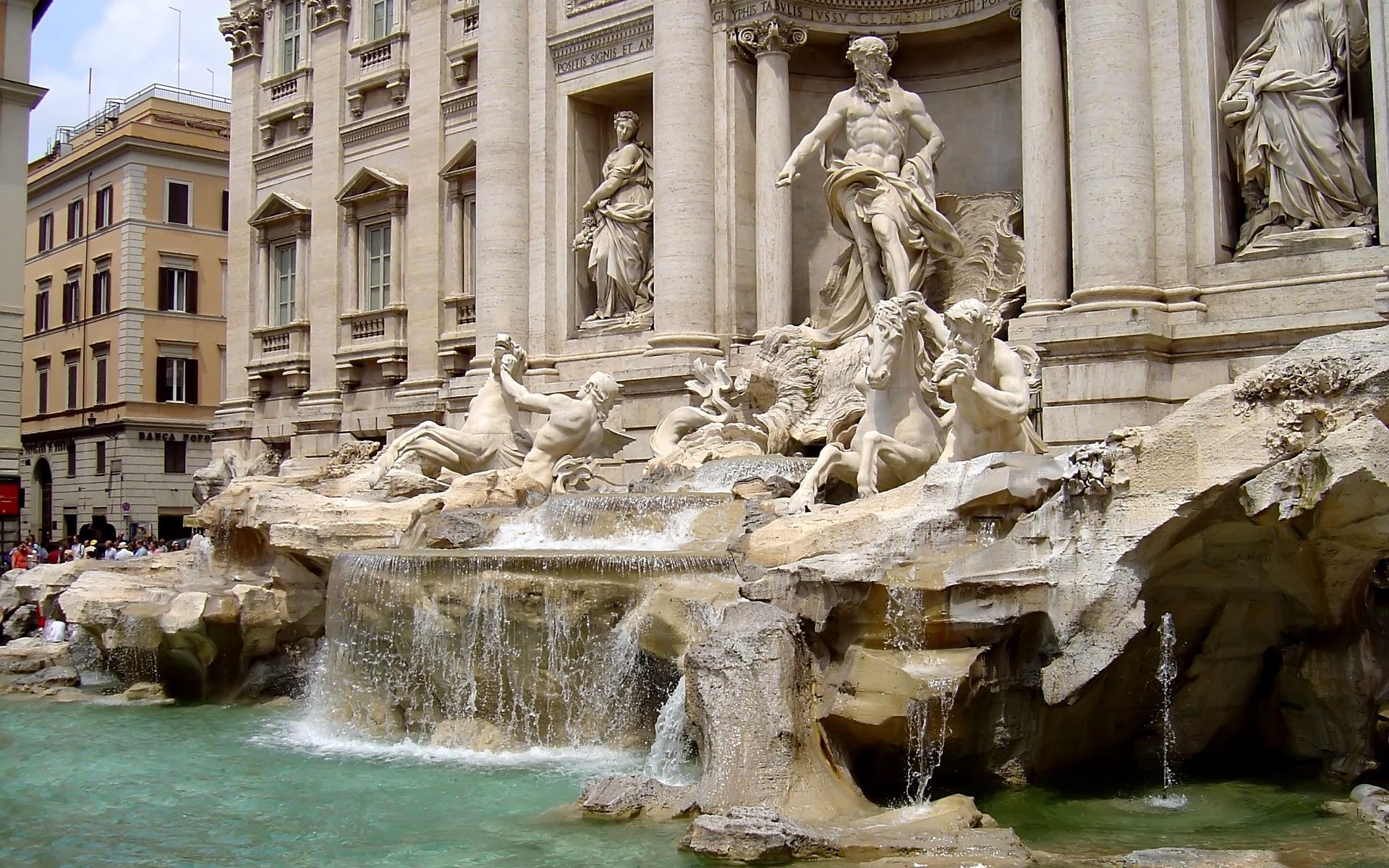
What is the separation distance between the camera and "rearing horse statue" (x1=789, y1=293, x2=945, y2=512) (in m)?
11.2

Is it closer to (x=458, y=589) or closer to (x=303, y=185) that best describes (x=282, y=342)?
(x=303, y=185)

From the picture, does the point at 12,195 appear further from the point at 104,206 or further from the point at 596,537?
the point at 596,537

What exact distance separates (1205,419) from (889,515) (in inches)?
82.3

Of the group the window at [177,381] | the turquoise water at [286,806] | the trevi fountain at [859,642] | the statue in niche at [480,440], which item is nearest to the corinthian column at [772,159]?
the trevi fountain at [859,642]

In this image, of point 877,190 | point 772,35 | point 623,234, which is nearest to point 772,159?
point 772,35

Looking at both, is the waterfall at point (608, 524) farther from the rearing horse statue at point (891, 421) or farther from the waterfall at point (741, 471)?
the waterfall at point (741, 471)

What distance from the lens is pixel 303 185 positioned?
25031mm

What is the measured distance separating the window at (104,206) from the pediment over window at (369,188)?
746 inches

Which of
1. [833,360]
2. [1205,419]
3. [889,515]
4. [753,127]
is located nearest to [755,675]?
[889,515]

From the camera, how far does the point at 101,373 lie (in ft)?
130

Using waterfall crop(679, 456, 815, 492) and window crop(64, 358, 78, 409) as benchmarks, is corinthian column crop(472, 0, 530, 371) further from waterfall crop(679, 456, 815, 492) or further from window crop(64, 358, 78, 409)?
window crop(64, 358, 78, 409)

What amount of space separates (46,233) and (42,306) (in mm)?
2301

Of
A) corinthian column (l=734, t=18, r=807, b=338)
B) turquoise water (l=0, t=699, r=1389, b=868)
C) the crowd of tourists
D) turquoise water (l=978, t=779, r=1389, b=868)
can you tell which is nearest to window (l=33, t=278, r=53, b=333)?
the crowd of tourists

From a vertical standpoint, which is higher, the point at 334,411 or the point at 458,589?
the point at 334,411
